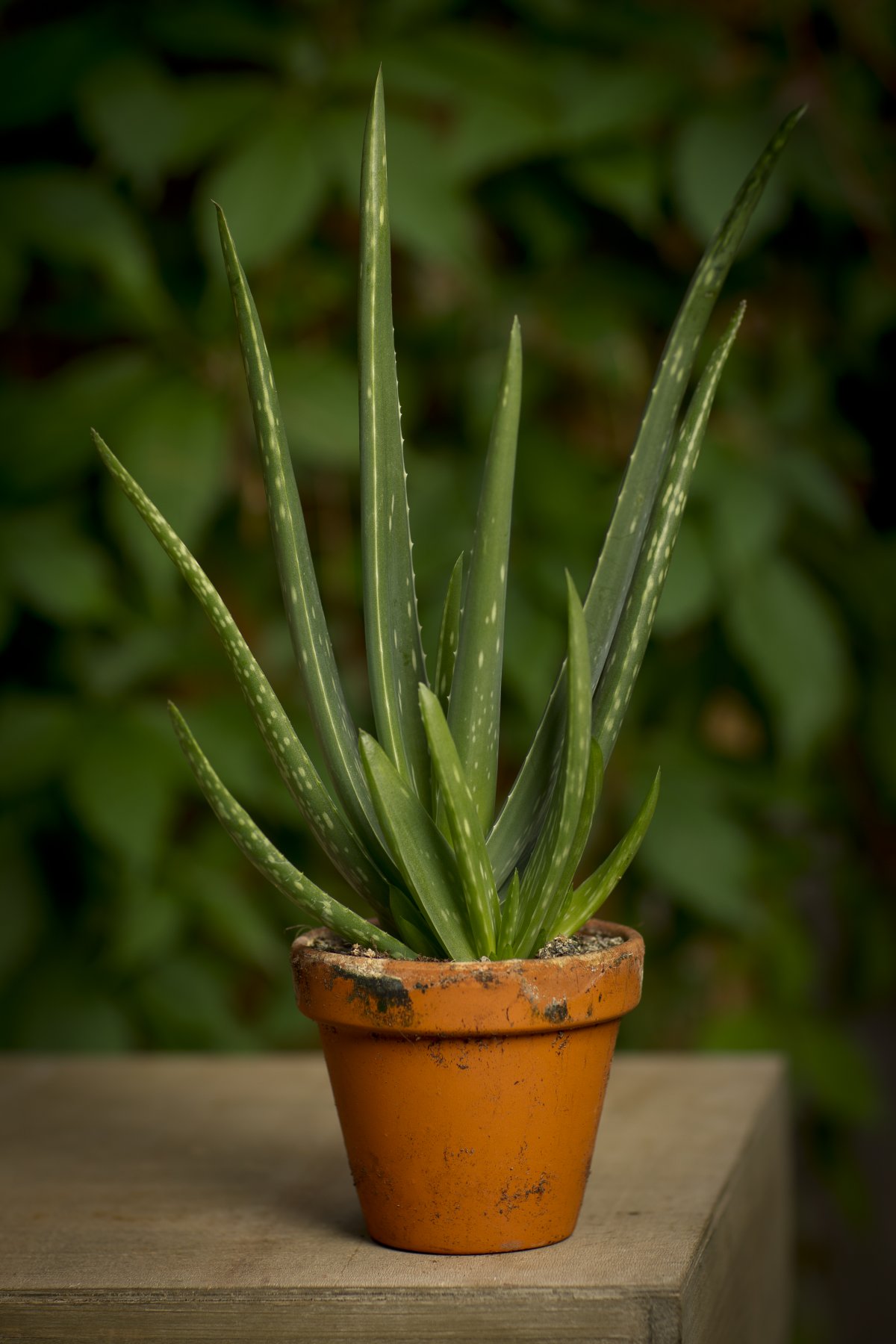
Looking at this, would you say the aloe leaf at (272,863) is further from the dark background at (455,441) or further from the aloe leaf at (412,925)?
the dark background at (455,441)

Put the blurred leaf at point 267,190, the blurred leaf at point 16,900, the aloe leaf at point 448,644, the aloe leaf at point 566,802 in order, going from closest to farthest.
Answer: the aloe leaf at point 566,802
the aloe leaf at point 448,644
the blurred leaf at point 267,190
the blurred leaf at point 16,900

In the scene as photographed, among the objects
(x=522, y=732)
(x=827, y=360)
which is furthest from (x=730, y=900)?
(x=827, y=360)

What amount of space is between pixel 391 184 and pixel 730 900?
0.61 m

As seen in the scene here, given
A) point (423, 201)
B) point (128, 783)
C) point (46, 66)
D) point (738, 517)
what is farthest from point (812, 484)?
point (46, 66)

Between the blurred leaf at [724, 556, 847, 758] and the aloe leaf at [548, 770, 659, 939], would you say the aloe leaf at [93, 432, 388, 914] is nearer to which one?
the aloe leaf at [548, 770, 659, 939]

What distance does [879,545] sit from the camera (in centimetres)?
118

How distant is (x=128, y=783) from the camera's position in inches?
39.8

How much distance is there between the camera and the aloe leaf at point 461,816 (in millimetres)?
441

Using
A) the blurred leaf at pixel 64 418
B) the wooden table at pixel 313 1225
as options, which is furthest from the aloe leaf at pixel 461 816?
the blurred leaf at pixel 64 418

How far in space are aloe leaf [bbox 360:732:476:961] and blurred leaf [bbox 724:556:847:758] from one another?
637 mm

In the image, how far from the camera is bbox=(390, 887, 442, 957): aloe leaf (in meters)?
0.50

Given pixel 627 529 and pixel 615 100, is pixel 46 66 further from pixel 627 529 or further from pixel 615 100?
pixel 627 529

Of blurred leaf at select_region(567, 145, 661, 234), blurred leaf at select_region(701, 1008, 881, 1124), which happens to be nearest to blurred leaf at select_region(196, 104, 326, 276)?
blurred leaf at select_region(567, 145, 661, 234)

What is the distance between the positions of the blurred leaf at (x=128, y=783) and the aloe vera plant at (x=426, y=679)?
19.7 inches
